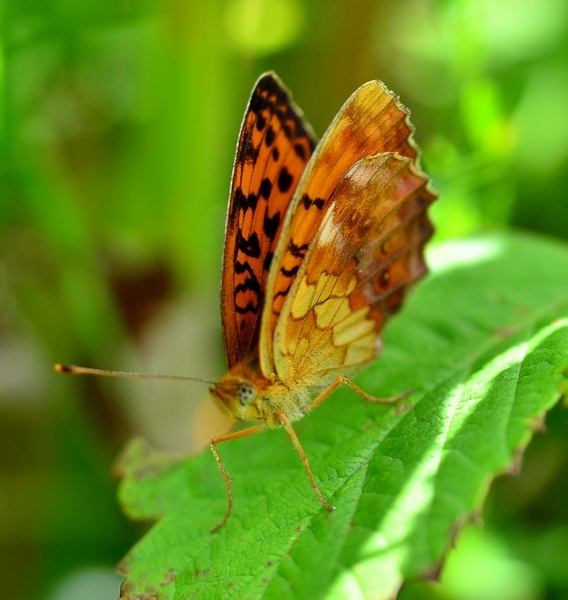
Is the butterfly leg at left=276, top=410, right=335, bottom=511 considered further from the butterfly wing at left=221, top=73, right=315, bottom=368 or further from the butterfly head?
the butterfly wing at left=221, top=73, right=315, bottom=368

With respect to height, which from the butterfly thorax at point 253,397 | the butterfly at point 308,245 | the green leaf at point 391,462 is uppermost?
the butterfly at point 308,245

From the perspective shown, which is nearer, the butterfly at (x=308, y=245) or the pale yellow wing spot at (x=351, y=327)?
the butterfly at (x=308, y=245)

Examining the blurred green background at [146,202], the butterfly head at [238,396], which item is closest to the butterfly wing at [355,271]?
the butterfly head at [238,396]

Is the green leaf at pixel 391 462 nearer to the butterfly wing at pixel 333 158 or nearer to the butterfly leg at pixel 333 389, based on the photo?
the butterfly leg at pixel 333 389

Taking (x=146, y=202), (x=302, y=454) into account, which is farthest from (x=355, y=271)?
(x=146, y=202)

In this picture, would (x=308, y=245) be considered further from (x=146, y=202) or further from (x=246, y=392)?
(x=146, y=202)

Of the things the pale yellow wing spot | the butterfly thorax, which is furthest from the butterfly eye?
the pale yellow wing spot

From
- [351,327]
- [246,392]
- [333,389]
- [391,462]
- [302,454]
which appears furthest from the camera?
[351,327]
